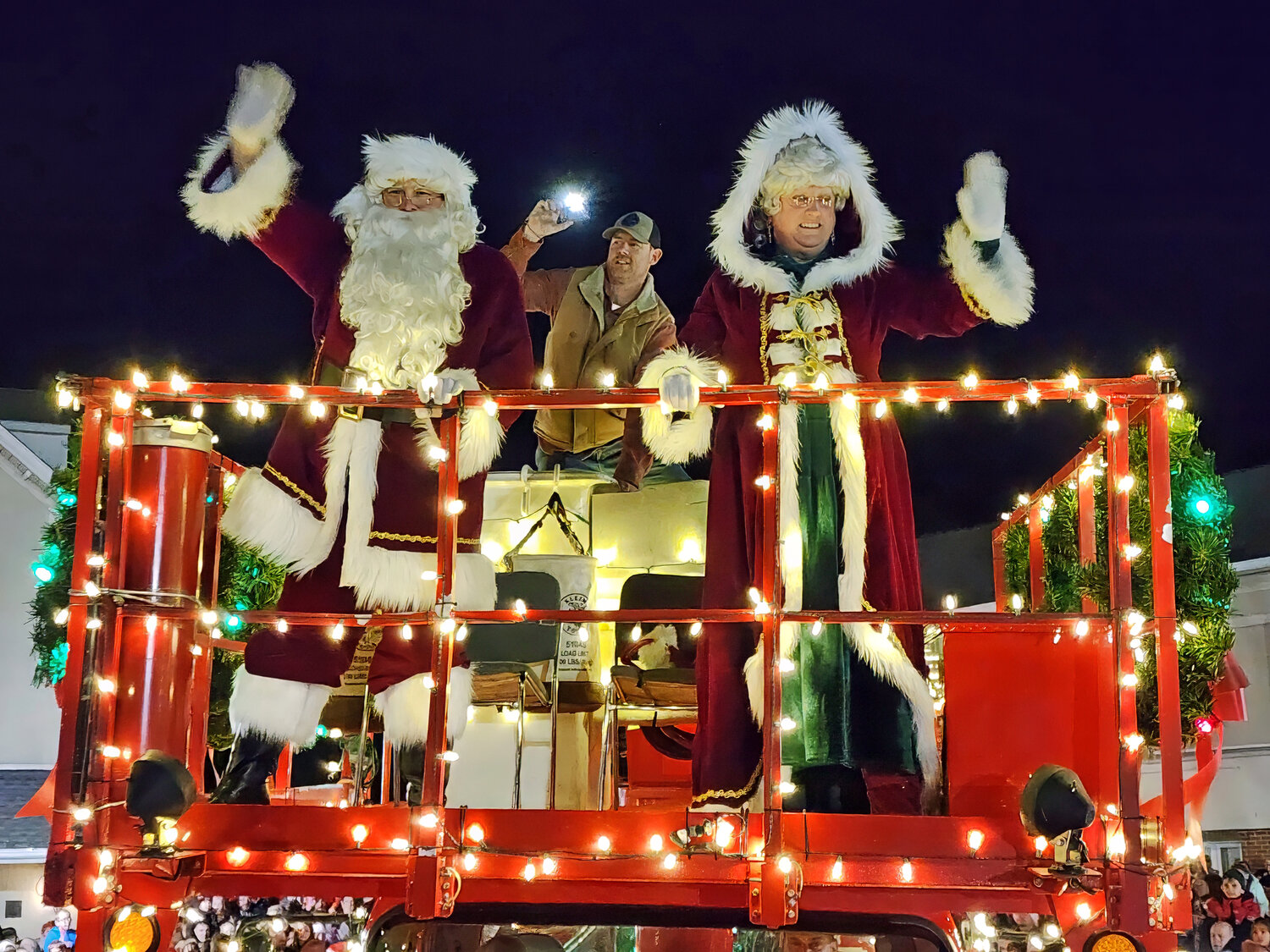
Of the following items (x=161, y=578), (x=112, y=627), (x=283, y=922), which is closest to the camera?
(x=112, y=627)

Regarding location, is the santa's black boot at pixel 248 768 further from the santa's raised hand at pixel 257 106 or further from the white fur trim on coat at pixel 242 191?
the santa's raised hand at pixel 257 106

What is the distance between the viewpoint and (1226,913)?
794 centimetres

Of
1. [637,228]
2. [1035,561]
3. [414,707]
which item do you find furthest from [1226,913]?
[414,707]

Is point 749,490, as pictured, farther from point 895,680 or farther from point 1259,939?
point 1259,939

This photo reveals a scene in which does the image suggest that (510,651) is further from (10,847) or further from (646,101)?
(10,847)

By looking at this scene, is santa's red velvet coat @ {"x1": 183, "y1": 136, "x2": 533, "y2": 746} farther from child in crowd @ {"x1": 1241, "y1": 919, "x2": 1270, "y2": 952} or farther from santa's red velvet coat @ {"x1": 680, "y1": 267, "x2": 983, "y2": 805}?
child in crowd @ {"x1": 1241, "y1": 919, "x2": 1270, "y2": 952}

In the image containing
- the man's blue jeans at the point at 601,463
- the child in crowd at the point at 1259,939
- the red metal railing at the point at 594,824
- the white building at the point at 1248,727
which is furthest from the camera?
the white building at the point at 1248,727

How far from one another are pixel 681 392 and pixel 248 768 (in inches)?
72.1

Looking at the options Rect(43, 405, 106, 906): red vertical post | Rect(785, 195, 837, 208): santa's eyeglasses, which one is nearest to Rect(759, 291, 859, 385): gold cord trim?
Rect(785, 195, 837, 208): santa's eyeglasses

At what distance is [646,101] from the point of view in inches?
256

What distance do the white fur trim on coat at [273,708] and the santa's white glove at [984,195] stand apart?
2.71m

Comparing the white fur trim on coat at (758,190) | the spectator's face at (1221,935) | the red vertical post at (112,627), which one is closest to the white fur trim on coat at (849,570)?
the white fur trim on coat at (758,190)

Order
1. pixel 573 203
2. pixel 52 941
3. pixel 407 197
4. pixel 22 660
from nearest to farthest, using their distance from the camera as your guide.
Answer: pixel 407 197
pixel 573 203
pixel 52 941
pixel 22 660

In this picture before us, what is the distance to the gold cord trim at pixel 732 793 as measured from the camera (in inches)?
144
